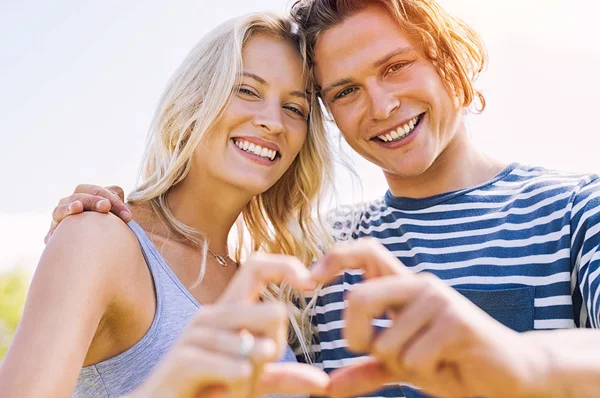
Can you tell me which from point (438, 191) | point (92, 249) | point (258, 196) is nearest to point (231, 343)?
point (92, 249)

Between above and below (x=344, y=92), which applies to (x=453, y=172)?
below

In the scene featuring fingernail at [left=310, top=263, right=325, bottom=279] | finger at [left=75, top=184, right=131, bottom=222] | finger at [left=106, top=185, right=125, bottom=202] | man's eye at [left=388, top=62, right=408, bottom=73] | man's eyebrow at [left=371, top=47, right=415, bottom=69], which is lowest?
finger at [left=106, top=185, right=125, bottom=202]

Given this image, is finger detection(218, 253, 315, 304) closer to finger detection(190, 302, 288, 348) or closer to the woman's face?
finger detection(190, 302, 288, 348)

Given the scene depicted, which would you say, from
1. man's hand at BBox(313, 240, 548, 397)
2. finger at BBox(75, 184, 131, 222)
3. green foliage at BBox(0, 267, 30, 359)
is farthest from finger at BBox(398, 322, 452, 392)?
green foliage at BBox(0, 267, 30, 359)

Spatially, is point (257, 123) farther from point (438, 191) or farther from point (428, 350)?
point (428, 350)

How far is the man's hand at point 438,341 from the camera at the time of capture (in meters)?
0.99

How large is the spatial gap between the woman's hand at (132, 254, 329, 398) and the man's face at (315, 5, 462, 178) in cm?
175

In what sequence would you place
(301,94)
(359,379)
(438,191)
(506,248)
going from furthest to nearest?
1. (301,94)
2. (438,191)
3. (506,248)
4. (359,379)

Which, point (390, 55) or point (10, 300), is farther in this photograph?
point (10, 300)

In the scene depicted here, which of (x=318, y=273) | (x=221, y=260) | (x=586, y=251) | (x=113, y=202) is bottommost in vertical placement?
(x=221, y=260)

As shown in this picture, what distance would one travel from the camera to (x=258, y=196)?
11.1 ft

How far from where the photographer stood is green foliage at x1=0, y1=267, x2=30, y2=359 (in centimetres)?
1541

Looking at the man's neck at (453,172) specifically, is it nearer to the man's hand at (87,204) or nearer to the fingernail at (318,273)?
the man's hand at (87,204)

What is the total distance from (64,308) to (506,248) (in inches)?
62.3
